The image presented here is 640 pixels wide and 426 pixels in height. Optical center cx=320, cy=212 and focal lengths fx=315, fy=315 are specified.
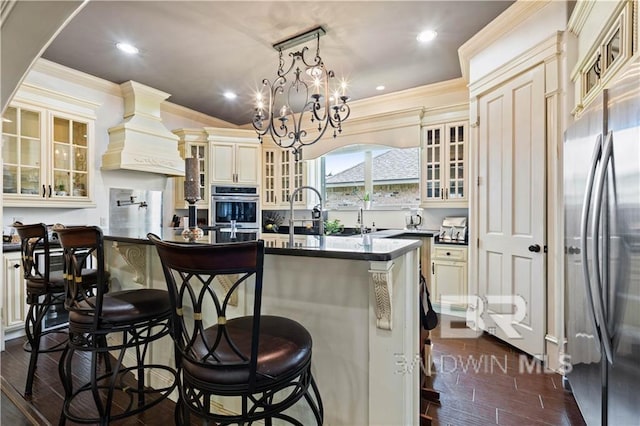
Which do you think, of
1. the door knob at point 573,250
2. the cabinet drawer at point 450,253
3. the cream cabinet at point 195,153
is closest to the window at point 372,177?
the cabinet drawer at point 450,253

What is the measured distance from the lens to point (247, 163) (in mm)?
5246

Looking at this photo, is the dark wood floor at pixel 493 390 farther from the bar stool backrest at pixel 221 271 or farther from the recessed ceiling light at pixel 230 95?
the recessed ceiling light at pixel 230 95

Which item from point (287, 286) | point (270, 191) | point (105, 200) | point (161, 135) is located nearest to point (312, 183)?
point (270, 191)

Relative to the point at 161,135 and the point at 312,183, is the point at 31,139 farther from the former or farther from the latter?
the point at 312,183

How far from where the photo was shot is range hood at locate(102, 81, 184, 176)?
155 inches

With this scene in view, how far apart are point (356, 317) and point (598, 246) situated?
1.10 m

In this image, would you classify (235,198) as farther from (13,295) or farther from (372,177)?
(13,295)

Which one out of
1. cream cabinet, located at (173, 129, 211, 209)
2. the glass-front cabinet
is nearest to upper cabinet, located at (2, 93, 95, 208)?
the glass-front cabinet

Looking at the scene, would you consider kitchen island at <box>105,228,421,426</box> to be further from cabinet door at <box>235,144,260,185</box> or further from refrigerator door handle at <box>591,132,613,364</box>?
cabinet door at <box>235,144,260,185</box>

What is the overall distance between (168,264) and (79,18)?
113 inches

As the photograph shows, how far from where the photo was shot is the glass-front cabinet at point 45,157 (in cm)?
316

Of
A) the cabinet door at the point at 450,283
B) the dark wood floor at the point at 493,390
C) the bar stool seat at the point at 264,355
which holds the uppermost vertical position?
the bar stool seat at the point at 264,355

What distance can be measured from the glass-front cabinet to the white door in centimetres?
442

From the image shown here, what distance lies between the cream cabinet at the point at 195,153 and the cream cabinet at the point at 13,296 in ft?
7.33
